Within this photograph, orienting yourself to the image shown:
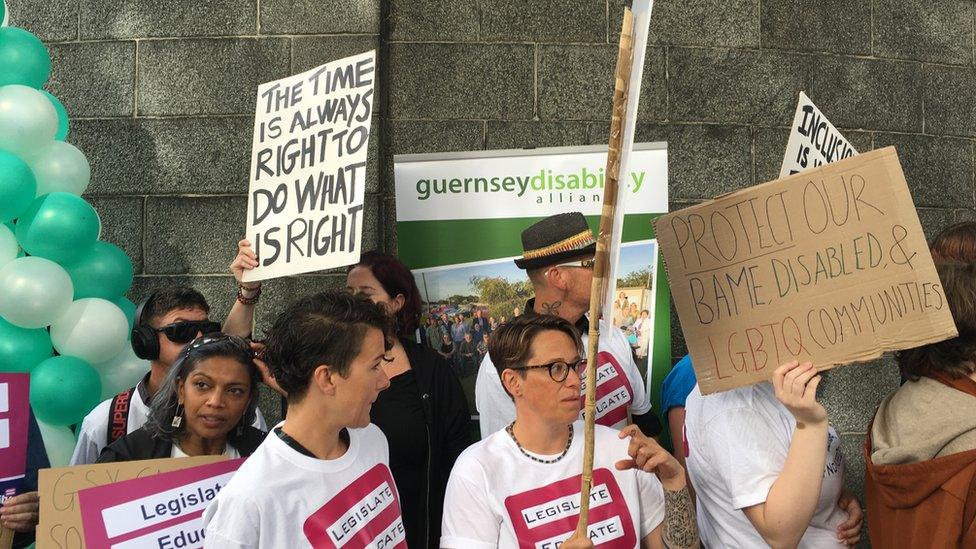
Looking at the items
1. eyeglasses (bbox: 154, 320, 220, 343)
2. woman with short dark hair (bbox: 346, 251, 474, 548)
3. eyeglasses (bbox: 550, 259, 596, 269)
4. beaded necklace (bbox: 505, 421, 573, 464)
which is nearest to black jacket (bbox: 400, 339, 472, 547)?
woman with short dark hair (bbox: 346, 251, 474, 548)

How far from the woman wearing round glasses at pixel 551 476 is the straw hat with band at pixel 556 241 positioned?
1.04 metres

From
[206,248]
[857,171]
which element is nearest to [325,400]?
[857,171]

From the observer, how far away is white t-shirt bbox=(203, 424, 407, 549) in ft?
8.42

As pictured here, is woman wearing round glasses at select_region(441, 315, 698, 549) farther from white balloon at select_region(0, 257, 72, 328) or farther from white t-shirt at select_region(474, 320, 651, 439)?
white balloon at select_region(0, 257, 72, 328)

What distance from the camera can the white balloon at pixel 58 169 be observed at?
4.45m

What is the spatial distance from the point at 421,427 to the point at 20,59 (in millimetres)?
2312

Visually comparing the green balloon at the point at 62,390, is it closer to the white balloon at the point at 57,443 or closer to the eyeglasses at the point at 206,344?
the white balloon at the point at 57,443

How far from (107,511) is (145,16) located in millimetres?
3156

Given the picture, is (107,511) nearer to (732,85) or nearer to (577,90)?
(577,90)

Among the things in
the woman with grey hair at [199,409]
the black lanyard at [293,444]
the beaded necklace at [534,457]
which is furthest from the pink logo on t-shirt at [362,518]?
the woman with grey hair at [199,409]

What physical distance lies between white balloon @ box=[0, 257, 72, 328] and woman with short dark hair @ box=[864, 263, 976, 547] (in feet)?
10.0

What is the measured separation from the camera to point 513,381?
3252 mm

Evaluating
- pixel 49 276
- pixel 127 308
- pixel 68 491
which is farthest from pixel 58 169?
pixel 68 491

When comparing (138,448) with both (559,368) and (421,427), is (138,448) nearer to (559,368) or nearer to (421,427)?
(421,427)
